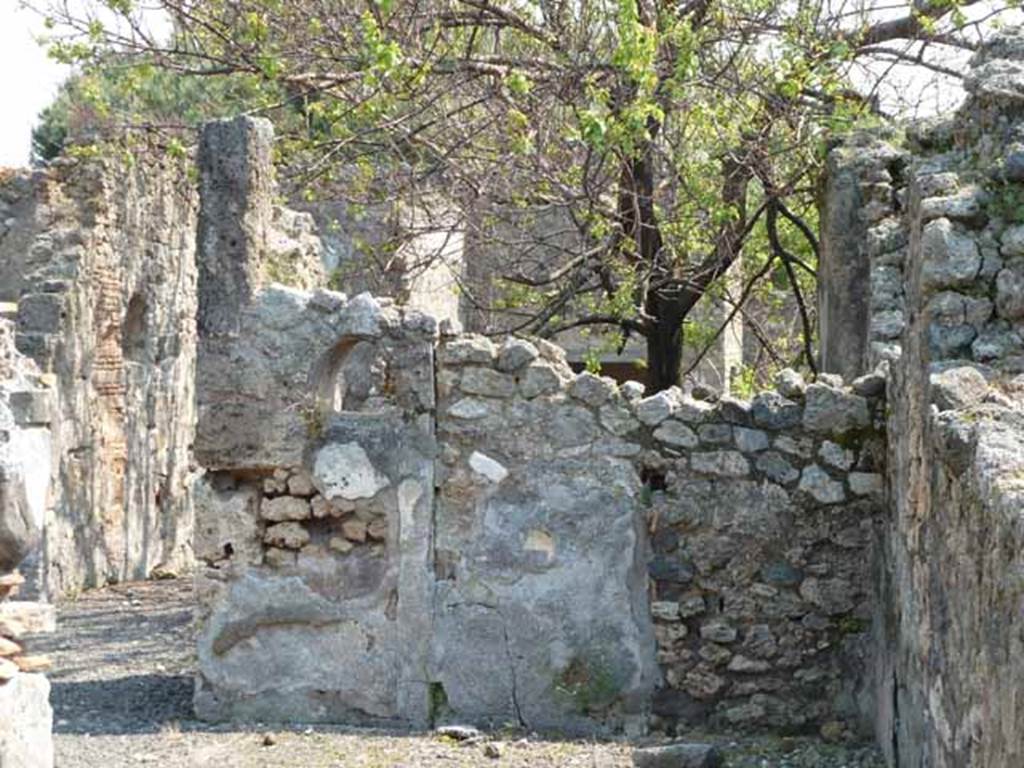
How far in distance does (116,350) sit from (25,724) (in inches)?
376

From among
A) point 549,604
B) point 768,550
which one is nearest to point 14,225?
point 549,604

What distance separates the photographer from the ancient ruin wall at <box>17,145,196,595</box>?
12.6 metres

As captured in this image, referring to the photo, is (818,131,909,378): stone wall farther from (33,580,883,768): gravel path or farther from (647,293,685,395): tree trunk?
(33,580,883,768): gravel path

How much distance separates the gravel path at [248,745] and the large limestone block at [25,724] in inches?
113

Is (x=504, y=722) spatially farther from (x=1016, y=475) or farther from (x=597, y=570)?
(x=1016, y=475)

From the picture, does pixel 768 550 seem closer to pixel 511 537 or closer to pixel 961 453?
pixel 511 537

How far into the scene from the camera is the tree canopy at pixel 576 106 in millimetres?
10406

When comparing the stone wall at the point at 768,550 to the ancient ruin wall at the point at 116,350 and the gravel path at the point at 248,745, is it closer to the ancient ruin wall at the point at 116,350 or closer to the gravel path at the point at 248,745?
the gravel path at the point at 248,745

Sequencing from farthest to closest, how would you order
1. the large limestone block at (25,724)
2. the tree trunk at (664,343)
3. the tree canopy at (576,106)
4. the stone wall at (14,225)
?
1. the stone wall at (14,225)
2. the tree trunk at (664,343)
3. the tree canopy at (576,106)
4. the large limestone block at (25,724)

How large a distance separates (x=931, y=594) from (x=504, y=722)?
9.67 ft

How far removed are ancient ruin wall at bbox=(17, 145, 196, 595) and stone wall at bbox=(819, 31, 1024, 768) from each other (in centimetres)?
662

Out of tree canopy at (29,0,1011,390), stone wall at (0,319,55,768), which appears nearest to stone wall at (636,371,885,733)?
tree canopy at (29,0,1011,390)

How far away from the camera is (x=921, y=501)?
605 cm

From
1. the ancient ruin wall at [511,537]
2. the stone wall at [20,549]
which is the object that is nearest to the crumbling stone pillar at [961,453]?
the ancient ruin wall at [511,537]
